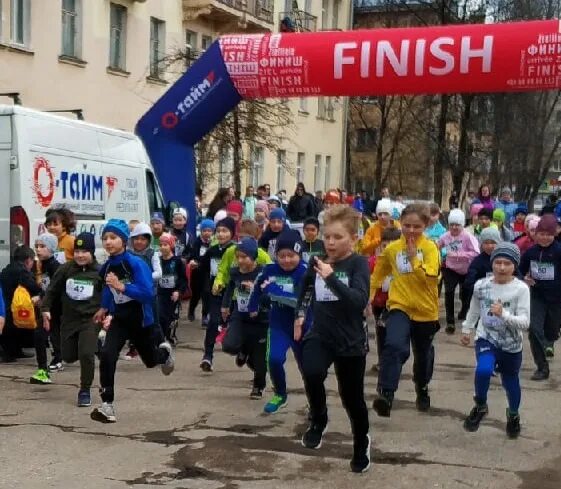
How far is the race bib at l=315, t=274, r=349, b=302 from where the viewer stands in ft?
18.8

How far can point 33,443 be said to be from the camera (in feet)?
20.9

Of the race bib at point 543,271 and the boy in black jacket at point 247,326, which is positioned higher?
the race bib at point 543,271

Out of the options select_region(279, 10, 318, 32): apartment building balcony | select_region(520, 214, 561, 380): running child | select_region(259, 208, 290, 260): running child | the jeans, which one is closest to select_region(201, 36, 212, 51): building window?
select_region(279, 10, 318, 32): apartment building balcony

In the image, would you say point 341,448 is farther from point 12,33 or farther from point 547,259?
point 12,33

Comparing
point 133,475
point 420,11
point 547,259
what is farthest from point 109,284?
point 420,11

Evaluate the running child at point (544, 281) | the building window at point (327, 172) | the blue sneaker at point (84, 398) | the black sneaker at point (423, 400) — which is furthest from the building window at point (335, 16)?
the blue sneaker at point (84, 398)

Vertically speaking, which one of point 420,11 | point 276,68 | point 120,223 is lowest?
point 120,223

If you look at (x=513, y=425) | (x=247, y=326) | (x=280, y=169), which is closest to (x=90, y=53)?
(x=280, y=169)

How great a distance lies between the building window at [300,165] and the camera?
3884cm

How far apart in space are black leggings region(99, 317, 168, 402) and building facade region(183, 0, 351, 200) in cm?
1652

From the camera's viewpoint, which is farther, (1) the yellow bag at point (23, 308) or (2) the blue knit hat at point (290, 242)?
(1) the yellow bag at point (23, 308)

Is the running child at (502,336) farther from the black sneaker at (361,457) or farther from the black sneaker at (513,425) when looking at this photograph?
the black sneaker at (361,457)

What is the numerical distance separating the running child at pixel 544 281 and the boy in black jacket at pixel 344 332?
3880 mm

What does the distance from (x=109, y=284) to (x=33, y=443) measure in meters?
1.27
